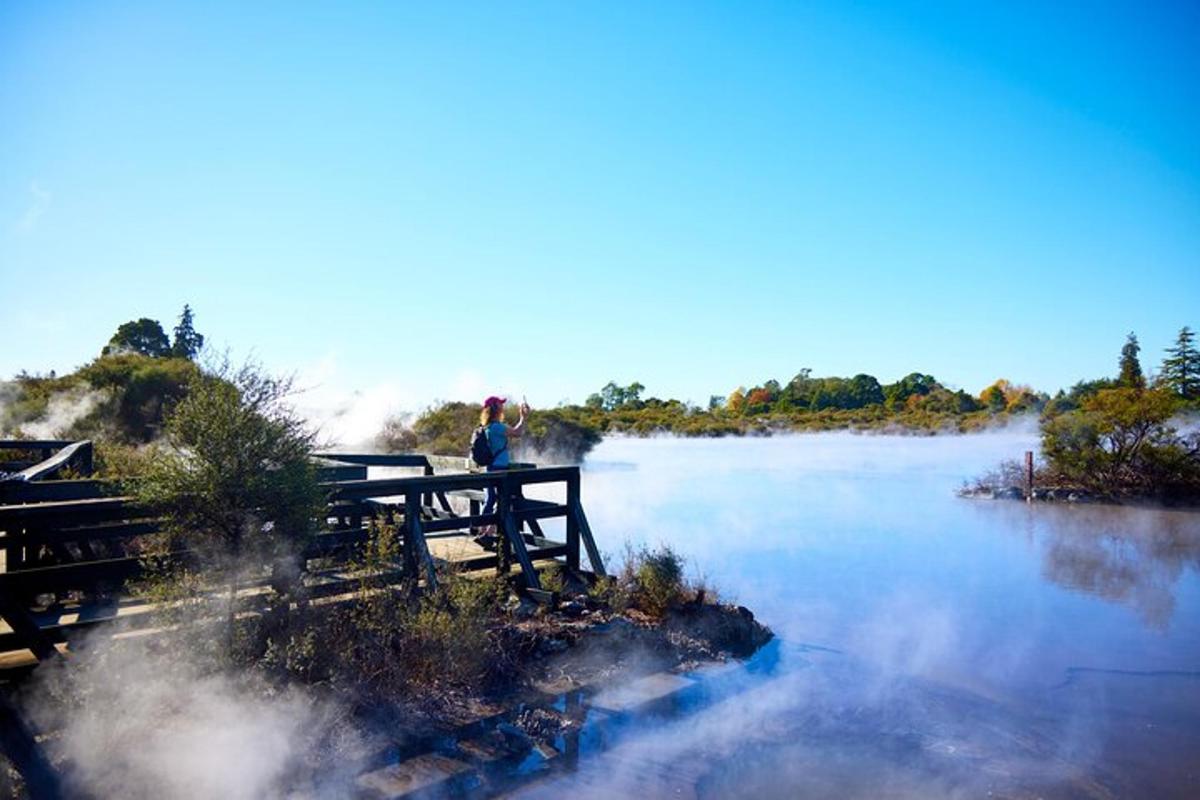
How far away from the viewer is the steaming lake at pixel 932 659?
20.4 feet

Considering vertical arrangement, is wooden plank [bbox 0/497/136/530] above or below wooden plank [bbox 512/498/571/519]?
above

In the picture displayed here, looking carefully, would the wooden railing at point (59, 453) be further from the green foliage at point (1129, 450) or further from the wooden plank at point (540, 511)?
the green foliage at point (1129, 450)

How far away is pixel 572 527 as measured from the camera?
376 inches

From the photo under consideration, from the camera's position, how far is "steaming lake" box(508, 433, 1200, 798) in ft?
20.4

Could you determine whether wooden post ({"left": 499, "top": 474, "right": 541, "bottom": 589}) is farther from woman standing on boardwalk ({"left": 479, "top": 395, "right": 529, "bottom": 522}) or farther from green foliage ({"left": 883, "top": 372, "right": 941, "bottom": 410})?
green foliage ({"left": 883, "top": 372, "right": 941, "bottom": 410})

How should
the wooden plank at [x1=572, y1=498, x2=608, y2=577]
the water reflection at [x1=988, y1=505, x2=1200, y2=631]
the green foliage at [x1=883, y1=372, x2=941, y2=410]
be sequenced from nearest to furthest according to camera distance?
the wooden plank at [x1=572, y1=498, x2=608, y2=577]
the water reflection at [x1=988, y1=505, x2=1200, y2=631]
the green foliage at [x1=883, y1=372, x2=941, y2=410]

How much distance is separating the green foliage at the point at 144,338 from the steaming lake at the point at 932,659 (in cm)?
3433

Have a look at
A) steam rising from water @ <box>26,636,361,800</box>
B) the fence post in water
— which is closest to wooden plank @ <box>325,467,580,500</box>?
steam rising from water @ <box>26,636,361,800</box>

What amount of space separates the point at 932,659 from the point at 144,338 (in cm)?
4683

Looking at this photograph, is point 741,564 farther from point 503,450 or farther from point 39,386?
point 39,386

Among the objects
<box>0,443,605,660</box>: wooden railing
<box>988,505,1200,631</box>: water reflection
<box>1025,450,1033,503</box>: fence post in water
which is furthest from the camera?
<box>1025,450,1033,503</box>: fence post in water

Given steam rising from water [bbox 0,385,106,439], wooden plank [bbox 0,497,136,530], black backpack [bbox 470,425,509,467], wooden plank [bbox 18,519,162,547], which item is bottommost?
wooden plank [bbox 18,519,162,547]

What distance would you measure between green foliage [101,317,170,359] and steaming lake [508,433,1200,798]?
34.3 meters

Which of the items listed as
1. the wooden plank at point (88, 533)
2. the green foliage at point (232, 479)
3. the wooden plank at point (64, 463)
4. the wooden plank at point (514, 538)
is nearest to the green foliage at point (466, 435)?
the wooden plank at point (64, 463)
